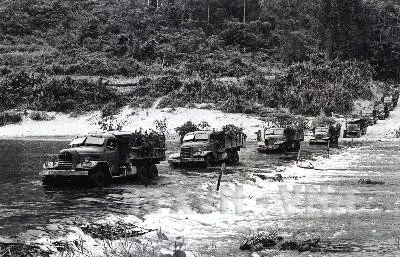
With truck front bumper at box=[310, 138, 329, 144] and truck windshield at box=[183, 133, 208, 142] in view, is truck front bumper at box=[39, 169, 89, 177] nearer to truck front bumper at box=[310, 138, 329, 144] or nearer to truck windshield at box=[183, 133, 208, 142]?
truck windshield at box=[183, 133, 208, 142]

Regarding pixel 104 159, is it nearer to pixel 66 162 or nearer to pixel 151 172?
pixel 66 162

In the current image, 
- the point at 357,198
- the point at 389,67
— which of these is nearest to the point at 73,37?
the point at 389,67

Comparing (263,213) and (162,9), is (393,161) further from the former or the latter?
(162,9)

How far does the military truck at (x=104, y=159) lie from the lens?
17.9 metres

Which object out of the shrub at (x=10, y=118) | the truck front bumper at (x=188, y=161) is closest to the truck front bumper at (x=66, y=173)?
the truck front bumper at (x=188, y=161)

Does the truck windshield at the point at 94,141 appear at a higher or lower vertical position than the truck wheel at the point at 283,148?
higher

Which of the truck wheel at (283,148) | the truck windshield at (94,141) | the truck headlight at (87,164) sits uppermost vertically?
the truck windshield at (94,141)

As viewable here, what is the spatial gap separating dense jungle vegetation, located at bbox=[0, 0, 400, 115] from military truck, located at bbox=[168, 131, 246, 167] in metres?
29.3

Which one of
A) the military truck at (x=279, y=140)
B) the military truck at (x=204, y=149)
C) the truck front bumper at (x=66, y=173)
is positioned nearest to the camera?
the truck front bumper at (x=66, y=173)

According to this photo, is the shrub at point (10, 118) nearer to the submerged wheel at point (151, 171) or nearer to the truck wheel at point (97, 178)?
the submerged wheel at point (151, 171)

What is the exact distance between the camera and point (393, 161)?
2903 cm

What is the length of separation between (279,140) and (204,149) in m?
11.4

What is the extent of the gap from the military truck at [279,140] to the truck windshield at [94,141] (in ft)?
58.6

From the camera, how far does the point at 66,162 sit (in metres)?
17.9
